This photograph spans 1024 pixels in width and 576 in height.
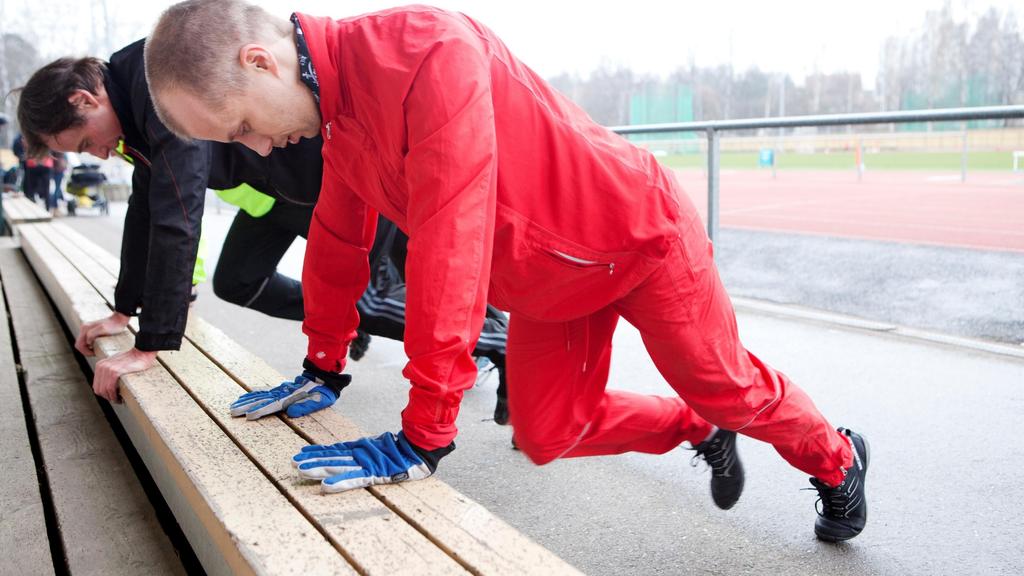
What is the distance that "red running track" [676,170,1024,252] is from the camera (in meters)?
5.05

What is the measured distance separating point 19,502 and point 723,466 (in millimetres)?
1786

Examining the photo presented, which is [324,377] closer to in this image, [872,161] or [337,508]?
[337,508]

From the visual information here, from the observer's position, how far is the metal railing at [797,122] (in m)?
3.76

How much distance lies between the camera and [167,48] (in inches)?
55.9

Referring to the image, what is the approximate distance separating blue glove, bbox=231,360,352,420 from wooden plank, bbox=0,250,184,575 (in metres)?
0.36

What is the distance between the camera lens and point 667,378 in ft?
6.41

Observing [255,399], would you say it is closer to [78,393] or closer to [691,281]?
[691,281]

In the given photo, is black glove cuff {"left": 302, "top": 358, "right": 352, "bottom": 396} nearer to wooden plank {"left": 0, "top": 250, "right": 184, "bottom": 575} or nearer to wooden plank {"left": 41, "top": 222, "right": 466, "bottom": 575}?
wooden plank {"left": 41, "top": 222, "right": 466, "bottom": 575}

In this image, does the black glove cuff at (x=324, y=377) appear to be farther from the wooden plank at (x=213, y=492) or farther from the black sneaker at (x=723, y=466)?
the black sneaker at (x=723, y=466)

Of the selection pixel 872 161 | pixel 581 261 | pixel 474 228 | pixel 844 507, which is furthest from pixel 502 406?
pixel 872 161

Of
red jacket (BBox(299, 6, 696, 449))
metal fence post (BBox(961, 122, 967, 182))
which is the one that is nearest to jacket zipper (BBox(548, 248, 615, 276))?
red jacket (BBox(299, 6, 696, 449))

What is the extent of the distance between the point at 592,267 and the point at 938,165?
758 centimetres

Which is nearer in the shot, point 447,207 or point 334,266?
point 447,207

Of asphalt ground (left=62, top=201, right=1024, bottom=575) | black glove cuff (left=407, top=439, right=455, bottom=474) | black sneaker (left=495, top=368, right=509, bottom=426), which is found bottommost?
asphalt ground (left=62, top=201, right=1024, bottom=575)
